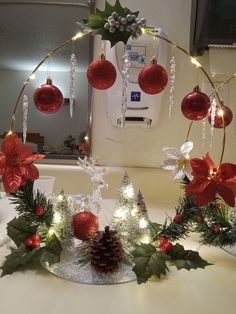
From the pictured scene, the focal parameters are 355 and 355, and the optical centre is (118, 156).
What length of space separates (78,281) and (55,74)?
0.91 meters

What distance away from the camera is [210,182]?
599 millimetres

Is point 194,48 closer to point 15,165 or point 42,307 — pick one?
point 15,165

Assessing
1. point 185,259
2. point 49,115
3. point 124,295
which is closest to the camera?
point 124,295

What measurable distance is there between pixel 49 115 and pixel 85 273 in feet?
2.75

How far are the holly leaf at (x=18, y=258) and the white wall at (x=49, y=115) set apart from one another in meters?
0.74

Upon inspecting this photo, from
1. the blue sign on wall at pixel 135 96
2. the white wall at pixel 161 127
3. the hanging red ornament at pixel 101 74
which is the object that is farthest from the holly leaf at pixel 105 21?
the white wall at pixel 161 127

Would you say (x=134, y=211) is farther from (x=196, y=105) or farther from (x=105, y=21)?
(x=105, y=21)

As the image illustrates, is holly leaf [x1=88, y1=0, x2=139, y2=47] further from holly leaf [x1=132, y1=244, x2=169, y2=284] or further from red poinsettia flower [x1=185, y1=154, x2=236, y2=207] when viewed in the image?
holly leaf [x1=132, y1=244, x2=169, y2=284]

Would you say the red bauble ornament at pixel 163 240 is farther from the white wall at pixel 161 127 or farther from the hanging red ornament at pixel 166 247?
the white wall at pixel 161 127

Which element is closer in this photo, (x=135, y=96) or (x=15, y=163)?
(x=15, y=163)

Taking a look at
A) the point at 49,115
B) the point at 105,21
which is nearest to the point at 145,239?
the point at 105,21

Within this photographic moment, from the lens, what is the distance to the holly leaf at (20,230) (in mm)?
656

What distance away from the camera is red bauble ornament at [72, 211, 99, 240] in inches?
25.9

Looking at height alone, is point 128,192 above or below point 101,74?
below
